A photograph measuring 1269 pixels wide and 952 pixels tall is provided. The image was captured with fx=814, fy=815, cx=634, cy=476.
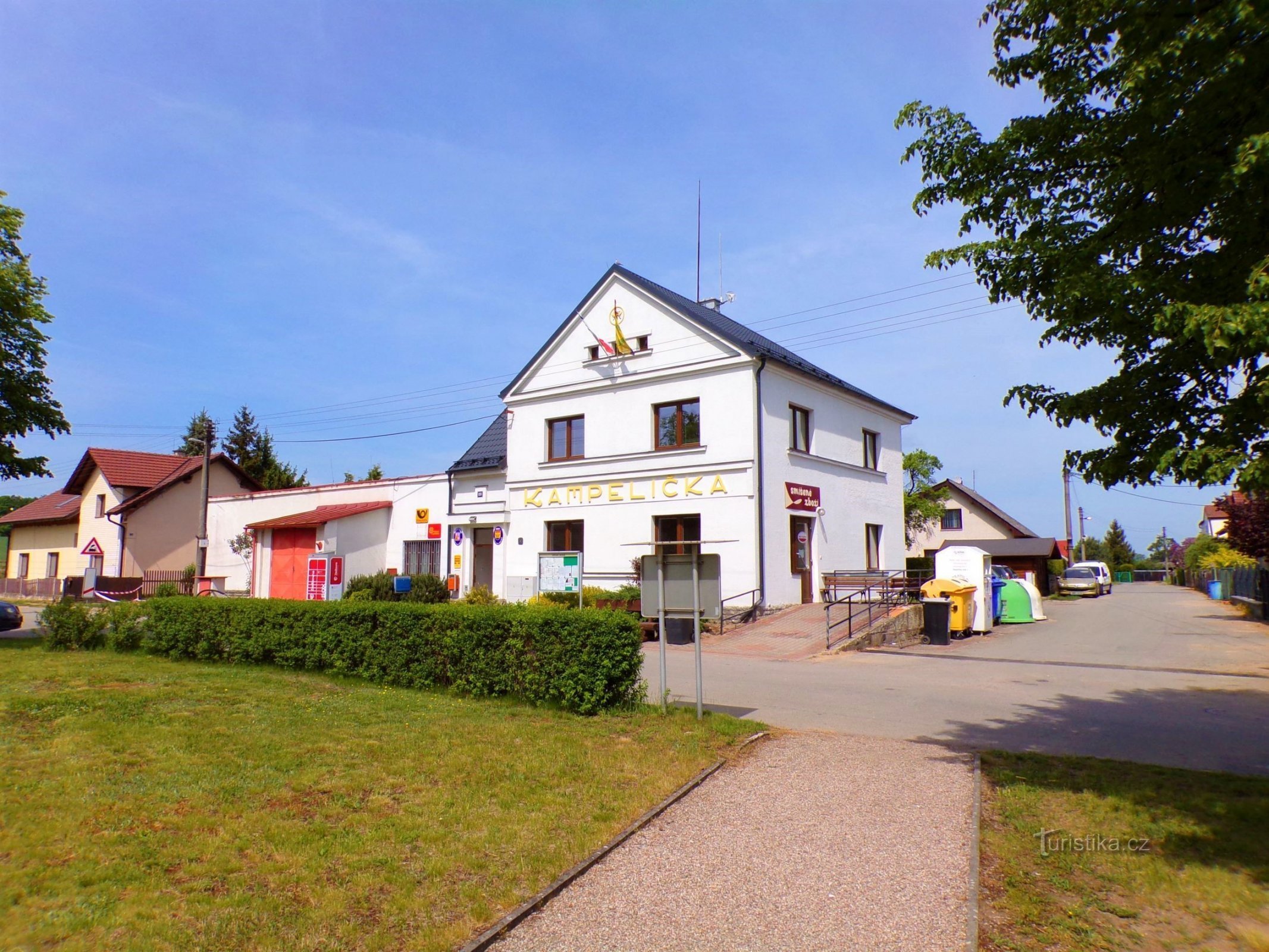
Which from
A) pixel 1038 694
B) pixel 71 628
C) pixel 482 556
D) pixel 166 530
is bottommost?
pixel 1038 694

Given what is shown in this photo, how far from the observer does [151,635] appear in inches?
565

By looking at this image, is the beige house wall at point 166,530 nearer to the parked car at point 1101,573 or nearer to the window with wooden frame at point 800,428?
the window with wooden frame at point 800,428

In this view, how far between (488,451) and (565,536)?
5568 millimetres

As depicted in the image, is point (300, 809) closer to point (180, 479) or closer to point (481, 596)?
point (481, 596)

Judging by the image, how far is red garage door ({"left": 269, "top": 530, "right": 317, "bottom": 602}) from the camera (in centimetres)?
2914

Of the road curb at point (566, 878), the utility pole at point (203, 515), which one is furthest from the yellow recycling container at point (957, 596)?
the utility pole at point (203, 515)

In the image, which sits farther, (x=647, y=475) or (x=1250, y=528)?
(x=647, y=475)

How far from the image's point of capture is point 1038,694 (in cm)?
1138

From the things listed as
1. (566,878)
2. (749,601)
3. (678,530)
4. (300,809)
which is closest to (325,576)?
(678,530)

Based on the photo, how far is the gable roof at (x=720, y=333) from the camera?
71.9 ft

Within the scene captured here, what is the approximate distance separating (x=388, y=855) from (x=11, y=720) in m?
5.89

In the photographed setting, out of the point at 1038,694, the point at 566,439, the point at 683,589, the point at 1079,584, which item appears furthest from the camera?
the point at 1079,584

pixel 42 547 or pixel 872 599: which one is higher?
pixel 42 547

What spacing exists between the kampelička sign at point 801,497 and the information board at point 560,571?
662 centimetres
